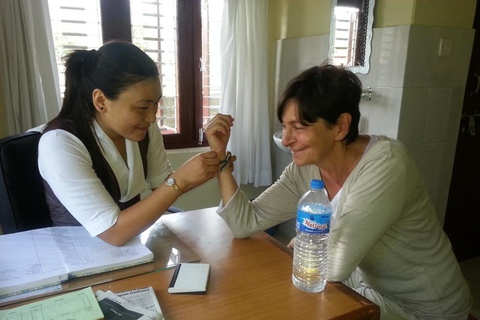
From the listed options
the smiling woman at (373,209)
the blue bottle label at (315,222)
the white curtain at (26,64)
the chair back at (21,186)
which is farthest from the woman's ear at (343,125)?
the white curtain at (26,64)

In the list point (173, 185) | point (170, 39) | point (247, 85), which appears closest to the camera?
point (173, 185)

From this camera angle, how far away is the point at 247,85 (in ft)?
9.20

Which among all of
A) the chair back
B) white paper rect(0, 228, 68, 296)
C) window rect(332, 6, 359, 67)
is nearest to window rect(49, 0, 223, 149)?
window rect(332, 6, 359, 67)

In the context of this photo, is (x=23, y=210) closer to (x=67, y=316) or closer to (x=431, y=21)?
(x=67, y=316)

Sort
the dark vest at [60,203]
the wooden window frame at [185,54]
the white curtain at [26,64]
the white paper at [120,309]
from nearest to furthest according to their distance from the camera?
the white paper at [120,309], the dark vest at [60,203], the white curtain at [26,64], the wooden window frame at [185,54]

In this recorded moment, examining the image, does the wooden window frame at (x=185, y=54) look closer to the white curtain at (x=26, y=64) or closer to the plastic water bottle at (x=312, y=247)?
the white curtain at (x=26, y=64)

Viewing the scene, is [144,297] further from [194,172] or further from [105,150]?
[105,150]

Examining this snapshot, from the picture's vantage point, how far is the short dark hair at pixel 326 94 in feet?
3.43

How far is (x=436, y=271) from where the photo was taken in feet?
3.52

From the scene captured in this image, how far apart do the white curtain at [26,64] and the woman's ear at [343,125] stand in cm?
189

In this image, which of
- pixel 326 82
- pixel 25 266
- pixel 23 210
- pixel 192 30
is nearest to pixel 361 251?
pixel 326 82

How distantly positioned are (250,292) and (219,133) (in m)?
0.61

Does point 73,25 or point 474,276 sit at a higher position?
point 73,25

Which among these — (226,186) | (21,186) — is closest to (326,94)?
(226,186)
